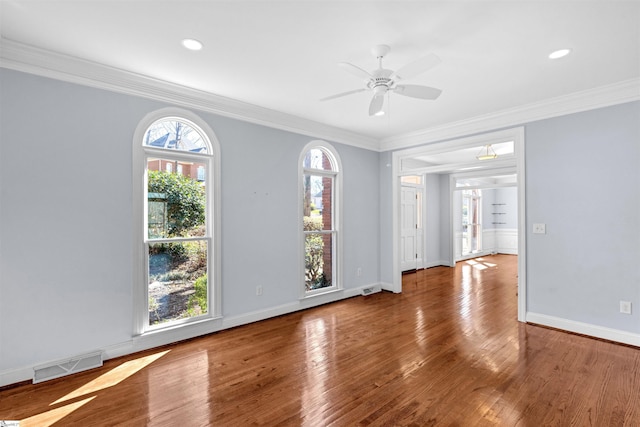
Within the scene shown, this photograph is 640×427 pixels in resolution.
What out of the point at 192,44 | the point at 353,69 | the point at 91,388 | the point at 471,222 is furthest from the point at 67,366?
the point at 471,222

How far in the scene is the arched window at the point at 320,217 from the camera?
4.74m

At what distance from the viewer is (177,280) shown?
11.6 ft

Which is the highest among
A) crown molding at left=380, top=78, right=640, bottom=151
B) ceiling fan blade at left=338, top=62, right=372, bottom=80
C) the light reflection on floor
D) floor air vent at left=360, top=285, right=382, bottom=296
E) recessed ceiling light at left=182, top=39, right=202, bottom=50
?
recessed ceiling light at left=182, top=39, right=202, bottom=50

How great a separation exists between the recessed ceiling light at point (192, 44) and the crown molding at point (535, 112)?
351 centimetres

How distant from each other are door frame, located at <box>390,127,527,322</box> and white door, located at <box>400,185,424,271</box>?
194 centimetres

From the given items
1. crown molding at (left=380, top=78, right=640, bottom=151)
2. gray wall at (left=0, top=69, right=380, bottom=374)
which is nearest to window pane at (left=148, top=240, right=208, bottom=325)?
gray wall at (left=0, top=69, right=380, bottom=374)

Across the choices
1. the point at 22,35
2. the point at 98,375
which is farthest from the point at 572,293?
the point at 22,35

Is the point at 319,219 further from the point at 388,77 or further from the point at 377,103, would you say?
the point at 388,77

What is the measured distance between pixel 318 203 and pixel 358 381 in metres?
2.77

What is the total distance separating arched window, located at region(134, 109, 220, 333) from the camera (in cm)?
325

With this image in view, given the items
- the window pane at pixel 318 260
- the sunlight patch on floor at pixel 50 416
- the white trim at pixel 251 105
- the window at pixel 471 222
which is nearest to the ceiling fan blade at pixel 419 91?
the white trim at pixel 251 105

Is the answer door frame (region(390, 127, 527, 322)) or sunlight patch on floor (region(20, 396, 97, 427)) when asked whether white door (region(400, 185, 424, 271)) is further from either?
sunlight patch on floor (region(20, 396, 97, 427))

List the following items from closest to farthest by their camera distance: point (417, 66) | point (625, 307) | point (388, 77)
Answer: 1. point (417, 66)
2. point (388, 77)
3. point (625, 307)

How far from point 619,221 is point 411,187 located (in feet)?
14.7
